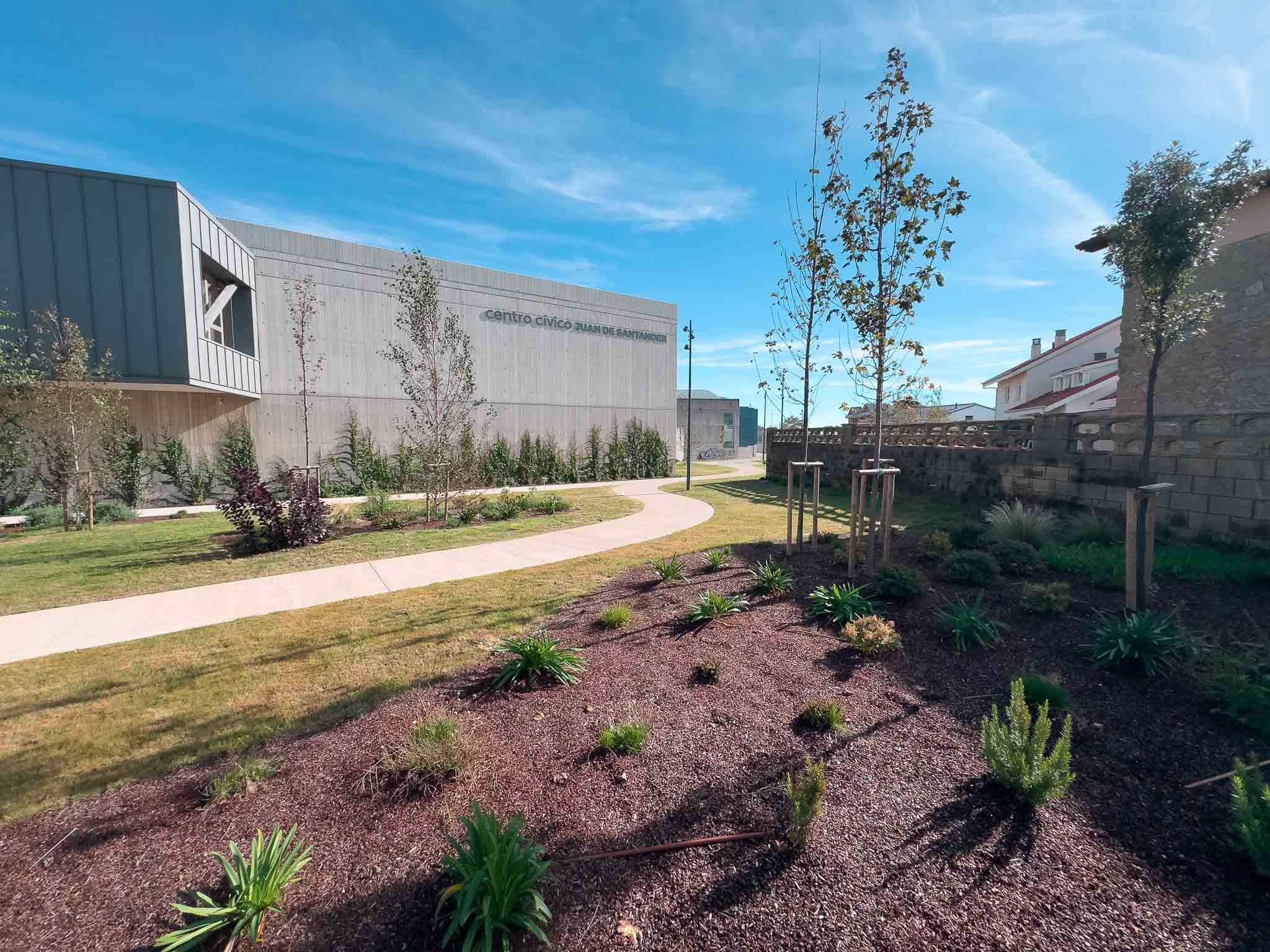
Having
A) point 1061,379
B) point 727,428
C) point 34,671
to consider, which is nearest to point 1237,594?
point 34,671

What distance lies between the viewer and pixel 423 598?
5.97m

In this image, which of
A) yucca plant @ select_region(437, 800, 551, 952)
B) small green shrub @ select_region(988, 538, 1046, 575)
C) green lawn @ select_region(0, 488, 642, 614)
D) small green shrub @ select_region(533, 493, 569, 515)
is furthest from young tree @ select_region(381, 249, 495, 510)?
yucca plant @ select_region(437, 800, 551, 952)

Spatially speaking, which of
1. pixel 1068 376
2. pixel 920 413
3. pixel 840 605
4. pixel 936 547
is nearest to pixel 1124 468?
pixel 936 547

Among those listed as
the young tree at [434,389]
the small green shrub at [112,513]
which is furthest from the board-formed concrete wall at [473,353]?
the young tree at [434,389]

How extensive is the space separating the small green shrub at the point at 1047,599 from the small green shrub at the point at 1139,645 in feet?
2.08

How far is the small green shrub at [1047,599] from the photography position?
Result: 4.60 metres

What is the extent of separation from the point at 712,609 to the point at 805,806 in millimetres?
2654

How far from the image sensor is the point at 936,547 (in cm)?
631

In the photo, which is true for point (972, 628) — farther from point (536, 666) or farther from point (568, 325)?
point (568, 325)

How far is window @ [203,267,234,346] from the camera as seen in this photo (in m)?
13.3

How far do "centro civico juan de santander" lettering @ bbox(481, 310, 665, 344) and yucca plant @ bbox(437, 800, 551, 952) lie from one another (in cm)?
1954

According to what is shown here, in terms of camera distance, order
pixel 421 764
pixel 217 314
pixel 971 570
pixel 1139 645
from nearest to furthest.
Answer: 1. pixel 421 764
2. pixel 1139 645
3. pixel 971 570
4. pixel 217 314

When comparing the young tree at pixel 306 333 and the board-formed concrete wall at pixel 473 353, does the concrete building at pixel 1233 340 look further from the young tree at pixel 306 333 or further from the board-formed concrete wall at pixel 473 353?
the young tree at pixel 306 333

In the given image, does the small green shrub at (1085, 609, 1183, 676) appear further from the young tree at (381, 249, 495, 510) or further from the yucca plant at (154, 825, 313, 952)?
the young tree at (381, 249, 495, 510)
